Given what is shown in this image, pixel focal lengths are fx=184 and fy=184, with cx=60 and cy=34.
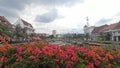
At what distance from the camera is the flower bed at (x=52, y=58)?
15.4 feet

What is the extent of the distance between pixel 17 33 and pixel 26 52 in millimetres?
61874

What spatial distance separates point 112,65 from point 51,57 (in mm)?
1793

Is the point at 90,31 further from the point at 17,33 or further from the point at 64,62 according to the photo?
the point at 64,62

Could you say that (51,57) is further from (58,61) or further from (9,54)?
(9,54)

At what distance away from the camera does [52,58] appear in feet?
15.6

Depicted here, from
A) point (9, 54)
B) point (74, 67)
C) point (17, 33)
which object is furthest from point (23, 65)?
point (17, 33)

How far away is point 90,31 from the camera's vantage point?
107 meters

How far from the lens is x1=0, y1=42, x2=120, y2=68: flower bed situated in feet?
15.4

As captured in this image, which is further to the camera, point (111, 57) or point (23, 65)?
point (111, 57)

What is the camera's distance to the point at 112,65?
5.21 meters

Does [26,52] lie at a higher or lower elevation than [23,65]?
higher

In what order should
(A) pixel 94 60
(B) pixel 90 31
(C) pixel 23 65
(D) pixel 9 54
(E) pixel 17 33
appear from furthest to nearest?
(B) pixel 90 31, (E) pixel 17 33, (D) pixel 9 54, (A) pixel 94 60, (C) pixel 23 65

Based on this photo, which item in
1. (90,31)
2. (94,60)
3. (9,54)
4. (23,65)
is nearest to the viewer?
(23,65)

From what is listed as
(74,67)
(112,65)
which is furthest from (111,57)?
(74,67)
